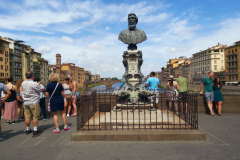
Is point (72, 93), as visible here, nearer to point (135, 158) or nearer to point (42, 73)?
point (135, 158)

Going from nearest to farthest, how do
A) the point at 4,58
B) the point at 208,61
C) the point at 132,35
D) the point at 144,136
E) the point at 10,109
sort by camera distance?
1. the point at 144,136
2. the point at 10,109
3. the point at 132,35
4. the point at 4,58
5. the point at 208,61

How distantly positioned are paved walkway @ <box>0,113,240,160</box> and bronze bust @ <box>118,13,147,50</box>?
5.02 m

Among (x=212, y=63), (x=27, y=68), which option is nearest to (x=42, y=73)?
(x=27, y=68)

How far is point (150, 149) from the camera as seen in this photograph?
4.44 m

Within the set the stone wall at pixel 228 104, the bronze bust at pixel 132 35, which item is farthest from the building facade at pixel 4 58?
the bronze bust at pixel 132 35

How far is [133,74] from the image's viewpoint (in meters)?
8.59

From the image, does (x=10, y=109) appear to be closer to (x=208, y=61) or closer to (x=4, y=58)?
(x=4, y=58)

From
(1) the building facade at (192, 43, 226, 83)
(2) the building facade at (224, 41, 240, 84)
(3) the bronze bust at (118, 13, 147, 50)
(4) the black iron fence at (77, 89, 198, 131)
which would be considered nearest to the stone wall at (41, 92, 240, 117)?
(4) the black iron fence at (77, 89, 198, 131)

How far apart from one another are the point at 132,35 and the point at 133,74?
1870 millimetres

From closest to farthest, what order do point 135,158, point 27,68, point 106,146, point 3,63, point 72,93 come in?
point 135,158
point 106,146
point 72,93
point 3,63
point 27,68

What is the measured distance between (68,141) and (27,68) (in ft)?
217

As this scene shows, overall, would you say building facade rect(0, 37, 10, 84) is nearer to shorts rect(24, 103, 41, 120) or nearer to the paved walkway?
shorts rect(24, 103, 41, 120)

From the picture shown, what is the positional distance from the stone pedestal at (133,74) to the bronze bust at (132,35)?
0.43 metres

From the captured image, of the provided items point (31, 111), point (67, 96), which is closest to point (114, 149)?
point (31, 111)
